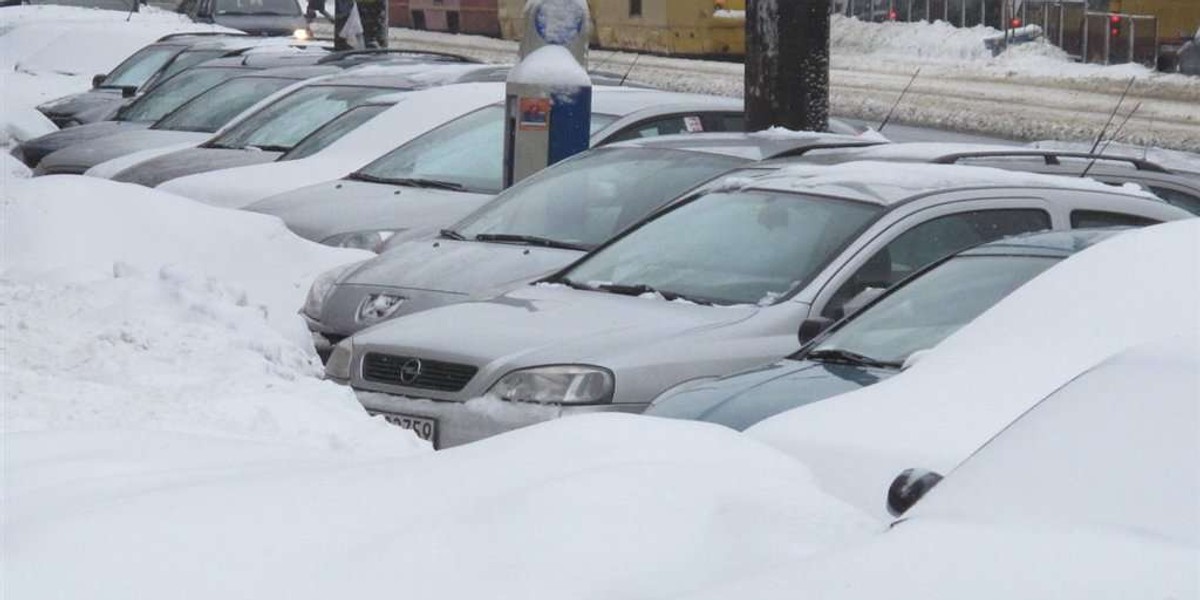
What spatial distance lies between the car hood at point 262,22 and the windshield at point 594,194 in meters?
23.1

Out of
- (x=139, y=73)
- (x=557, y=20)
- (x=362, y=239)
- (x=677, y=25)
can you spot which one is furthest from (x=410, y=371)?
(x=677, y=25)

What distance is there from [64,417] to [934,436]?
295 centimetres

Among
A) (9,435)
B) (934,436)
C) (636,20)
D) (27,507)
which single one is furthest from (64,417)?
(636,20)

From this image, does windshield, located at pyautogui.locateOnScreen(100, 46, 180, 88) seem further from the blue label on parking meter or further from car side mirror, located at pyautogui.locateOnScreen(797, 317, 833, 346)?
car side mirror, located at pyautogui.locateOnScreen(797, 317, 833, 346)

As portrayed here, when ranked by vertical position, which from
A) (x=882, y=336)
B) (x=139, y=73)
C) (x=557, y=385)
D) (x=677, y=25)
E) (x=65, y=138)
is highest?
(x=882, y=336)

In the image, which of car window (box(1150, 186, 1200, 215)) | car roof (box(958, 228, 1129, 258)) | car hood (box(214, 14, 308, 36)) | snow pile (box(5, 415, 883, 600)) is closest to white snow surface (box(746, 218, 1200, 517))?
snow pile (box(5, 415, 883, 600))

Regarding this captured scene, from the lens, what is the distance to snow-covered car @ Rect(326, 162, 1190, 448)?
7434 millimetres

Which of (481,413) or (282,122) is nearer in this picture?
(481,413)

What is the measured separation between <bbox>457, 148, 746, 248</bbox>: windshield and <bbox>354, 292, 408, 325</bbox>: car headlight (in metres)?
0.72

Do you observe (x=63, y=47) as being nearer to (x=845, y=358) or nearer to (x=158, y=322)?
(x=158, y=322)

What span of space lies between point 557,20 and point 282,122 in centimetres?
326

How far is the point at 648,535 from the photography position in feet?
13.0

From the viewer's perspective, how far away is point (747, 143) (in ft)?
33.3

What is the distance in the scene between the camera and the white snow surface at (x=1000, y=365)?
502 cm
